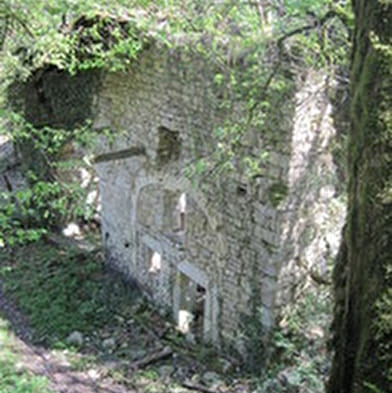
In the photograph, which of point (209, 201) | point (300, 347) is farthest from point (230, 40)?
point (300, 347)

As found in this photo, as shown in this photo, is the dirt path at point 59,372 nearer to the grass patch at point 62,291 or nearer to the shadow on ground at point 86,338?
the shadow on ground at point 86,338

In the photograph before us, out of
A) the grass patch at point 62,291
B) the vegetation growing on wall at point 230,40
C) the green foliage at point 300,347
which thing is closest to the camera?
the vegetation growing on wall at point 230,40

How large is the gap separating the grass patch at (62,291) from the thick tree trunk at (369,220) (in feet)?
21.9

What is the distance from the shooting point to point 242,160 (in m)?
5.79

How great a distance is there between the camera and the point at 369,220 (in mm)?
1347

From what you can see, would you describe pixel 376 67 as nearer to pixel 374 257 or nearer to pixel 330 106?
pixel 374 257

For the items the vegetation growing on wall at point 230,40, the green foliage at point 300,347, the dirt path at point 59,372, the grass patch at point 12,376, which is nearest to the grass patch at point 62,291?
the dirt path at point 59,372

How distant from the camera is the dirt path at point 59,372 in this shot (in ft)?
19.8

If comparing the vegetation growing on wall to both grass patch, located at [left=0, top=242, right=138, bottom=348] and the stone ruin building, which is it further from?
grass patch, located at [left=0, top=242, right=138, bottom=348]

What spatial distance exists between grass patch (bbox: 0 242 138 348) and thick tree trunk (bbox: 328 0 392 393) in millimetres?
6675

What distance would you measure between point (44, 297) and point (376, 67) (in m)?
8.31

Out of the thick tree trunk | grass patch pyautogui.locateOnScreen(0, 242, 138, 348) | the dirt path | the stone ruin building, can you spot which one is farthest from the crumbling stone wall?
the thick tree trunk

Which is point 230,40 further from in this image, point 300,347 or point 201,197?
point 300,347

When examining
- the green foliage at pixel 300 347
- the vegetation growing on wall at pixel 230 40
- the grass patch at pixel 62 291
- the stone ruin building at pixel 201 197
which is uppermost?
the vegetation growing on wall at pixel 230 40
